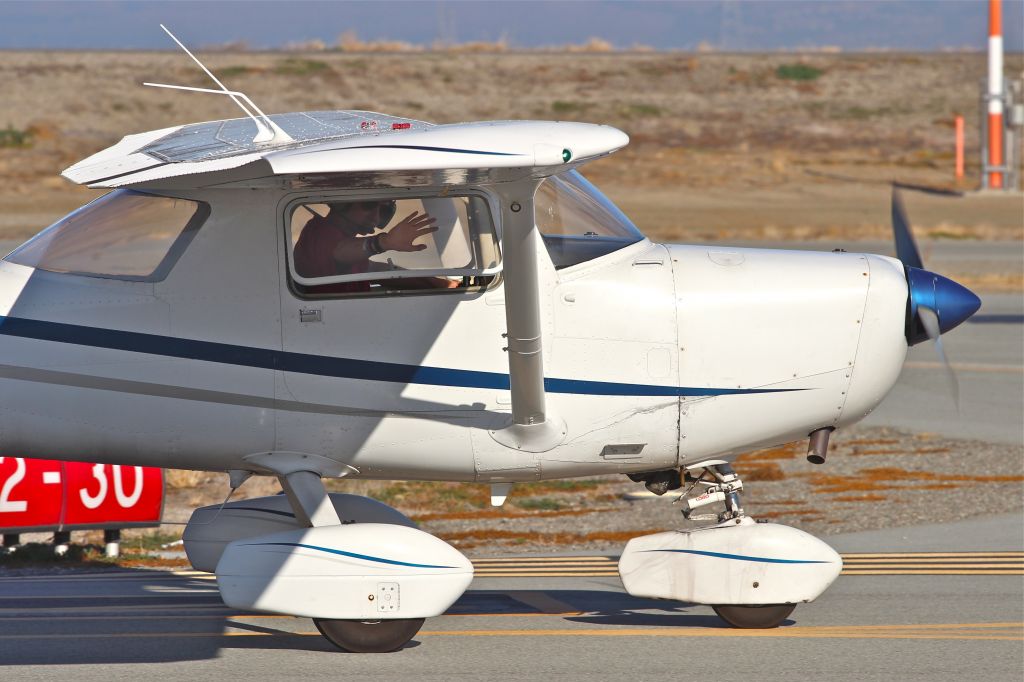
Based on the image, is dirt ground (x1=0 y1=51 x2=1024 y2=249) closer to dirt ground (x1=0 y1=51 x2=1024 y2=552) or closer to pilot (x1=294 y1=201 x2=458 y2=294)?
dirt ground (x1=0 y1=51 x2=1024 y2=552)

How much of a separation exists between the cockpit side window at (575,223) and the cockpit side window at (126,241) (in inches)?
71.8

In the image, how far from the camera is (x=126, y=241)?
7043mm

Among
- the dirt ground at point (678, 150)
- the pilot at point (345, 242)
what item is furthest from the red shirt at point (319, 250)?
the dirt ground at point (678, 150)

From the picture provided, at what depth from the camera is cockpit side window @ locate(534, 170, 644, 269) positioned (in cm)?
721

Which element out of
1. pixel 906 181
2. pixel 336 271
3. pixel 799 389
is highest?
pixel 336 271

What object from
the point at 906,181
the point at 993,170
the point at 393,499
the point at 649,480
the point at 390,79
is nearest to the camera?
the point at 649,480

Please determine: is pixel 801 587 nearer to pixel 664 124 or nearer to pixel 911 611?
pixel 911 611

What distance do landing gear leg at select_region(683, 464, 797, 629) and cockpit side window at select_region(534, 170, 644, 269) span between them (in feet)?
4.84

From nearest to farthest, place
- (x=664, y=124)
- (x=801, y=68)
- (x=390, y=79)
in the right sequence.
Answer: (x=664, y=124) < (x=390, y=79) < (x=801, y=68)

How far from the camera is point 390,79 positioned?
62688 mm

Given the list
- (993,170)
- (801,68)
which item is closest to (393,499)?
(993,170)

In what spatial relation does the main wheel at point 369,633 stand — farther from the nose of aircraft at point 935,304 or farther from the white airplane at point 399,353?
the nose of aircraft at point 935,304

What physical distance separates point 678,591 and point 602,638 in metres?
0.50

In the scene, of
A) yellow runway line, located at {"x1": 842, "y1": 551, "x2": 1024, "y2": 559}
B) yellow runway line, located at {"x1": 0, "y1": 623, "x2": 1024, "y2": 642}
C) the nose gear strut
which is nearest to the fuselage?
the nose gear strut
